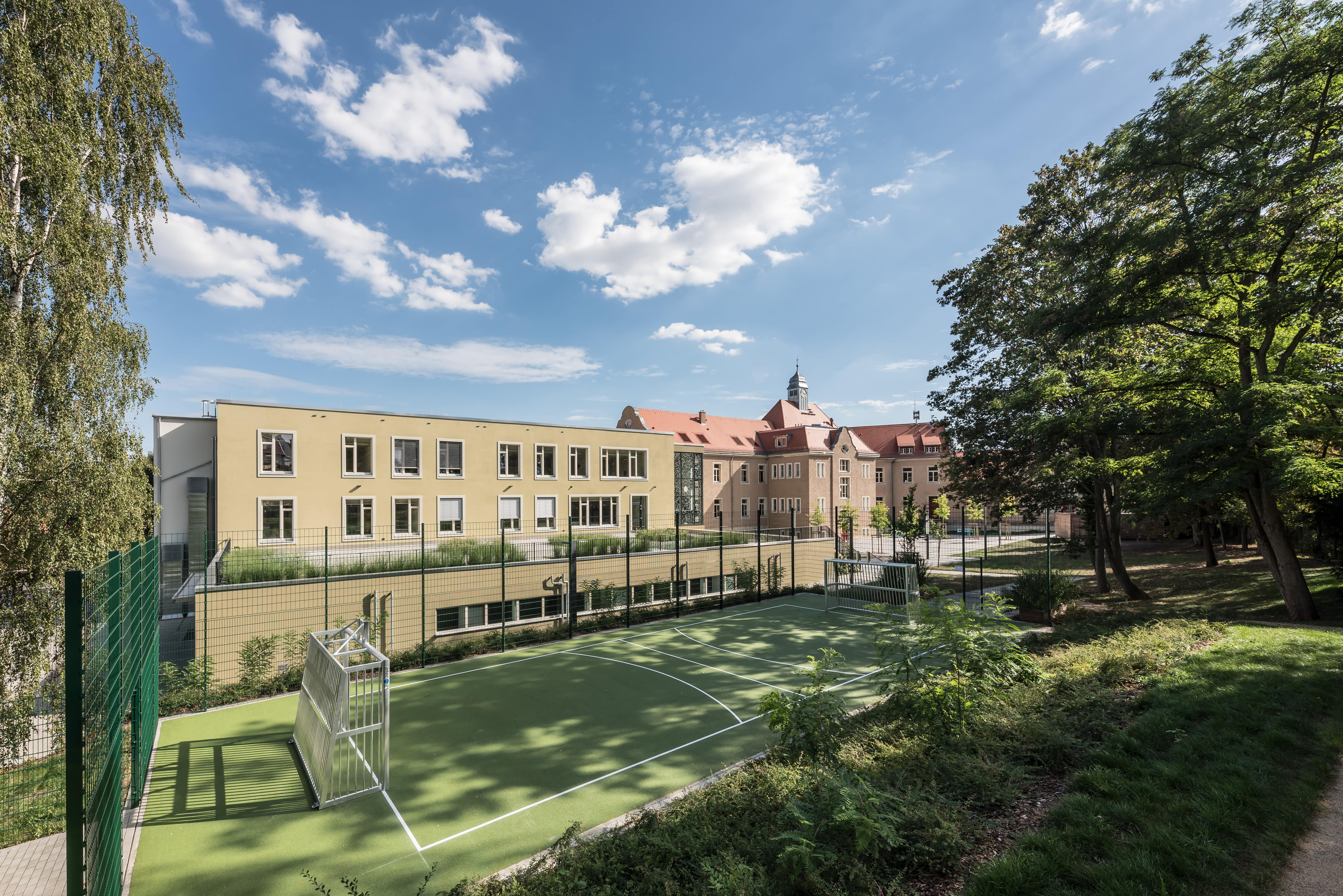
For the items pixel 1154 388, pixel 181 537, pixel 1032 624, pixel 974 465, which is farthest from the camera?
pixel 181 537

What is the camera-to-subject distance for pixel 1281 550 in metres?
12.0

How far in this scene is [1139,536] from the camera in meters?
37.4

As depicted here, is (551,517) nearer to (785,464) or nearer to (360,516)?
(360,516)

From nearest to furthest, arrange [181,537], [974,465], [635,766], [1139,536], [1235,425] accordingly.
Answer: [635,766]
[1235,425]
[974,465]
[181,537]
[1139,536]

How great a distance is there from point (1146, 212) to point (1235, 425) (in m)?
8.68

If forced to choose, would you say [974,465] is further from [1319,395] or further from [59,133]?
[59,133]

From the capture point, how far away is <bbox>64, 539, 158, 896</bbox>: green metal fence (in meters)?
2.56

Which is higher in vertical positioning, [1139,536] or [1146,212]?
[1146,212]

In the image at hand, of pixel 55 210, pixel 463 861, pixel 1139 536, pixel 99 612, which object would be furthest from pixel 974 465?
pixel 1139 536

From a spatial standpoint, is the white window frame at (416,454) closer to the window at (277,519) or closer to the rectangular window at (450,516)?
the rectangular window at (450,516)

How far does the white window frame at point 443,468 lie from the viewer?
2473 cm

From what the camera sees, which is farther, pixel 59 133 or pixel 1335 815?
pixel 59 133

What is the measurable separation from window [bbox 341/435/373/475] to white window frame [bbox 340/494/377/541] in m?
0.93

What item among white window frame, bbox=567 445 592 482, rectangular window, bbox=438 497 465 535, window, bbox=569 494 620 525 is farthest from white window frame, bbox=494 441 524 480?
window, bbox=569 494 620 525
